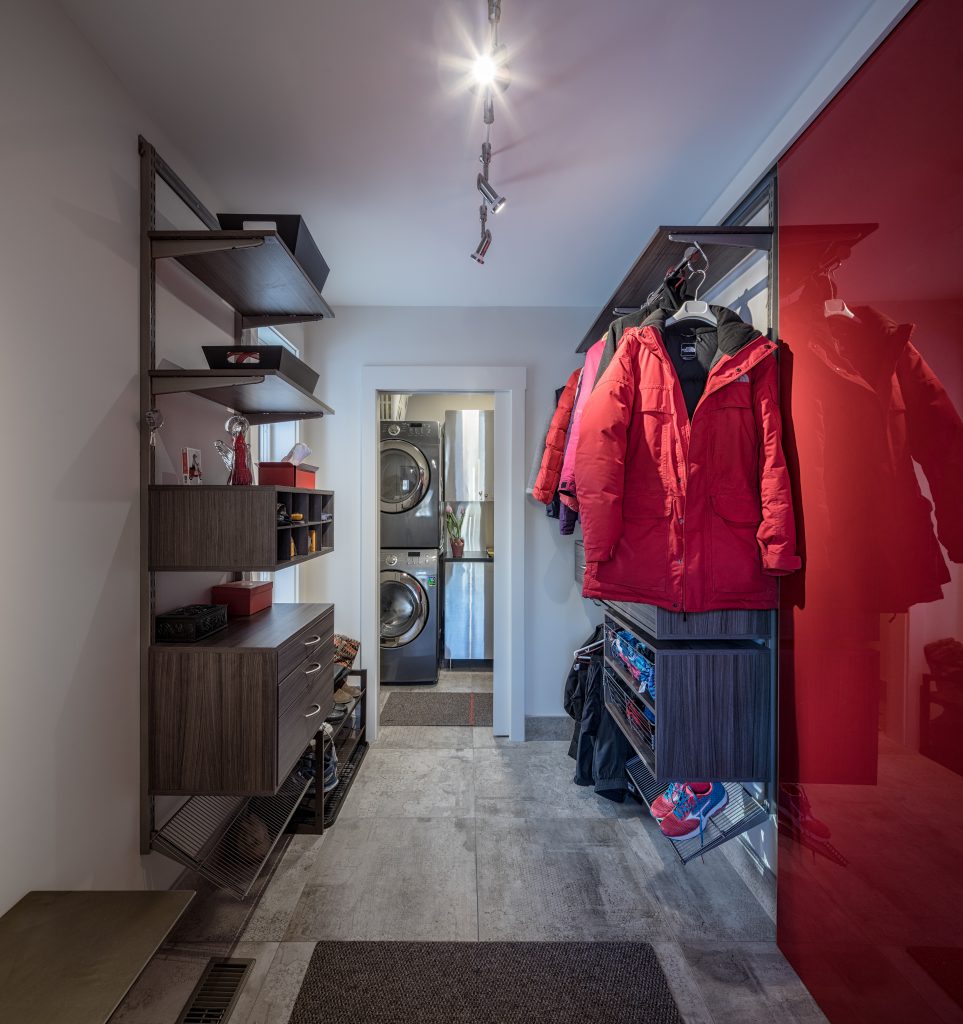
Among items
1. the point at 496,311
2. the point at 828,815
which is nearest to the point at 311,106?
the point at 496,311

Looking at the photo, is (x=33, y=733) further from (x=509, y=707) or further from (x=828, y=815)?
(x=509, y=707)

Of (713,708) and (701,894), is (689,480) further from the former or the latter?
(701,894)

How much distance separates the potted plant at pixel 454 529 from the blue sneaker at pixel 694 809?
109 inches

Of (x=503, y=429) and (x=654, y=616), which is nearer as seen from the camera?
(x=654, y=616)

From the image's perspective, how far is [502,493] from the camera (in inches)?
124

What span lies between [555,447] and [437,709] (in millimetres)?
2085

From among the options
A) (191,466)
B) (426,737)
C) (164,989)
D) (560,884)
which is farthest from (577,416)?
(164,989)

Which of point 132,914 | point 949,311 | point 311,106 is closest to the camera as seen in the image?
point 949,311

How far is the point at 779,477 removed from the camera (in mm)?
1492

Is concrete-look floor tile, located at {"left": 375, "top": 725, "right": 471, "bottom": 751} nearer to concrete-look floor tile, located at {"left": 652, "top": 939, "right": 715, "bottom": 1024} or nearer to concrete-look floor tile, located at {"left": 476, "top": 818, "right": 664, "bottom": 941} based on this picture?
concrete-look floor tile, located at {"left": 476, "top": 818, "right": 664, "bottom": 941}

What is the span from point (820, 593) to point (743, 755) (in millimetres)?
587

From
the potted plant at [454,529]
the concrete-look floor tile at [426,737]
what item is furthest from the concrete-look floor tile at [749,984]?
the potted plant at [454,529]

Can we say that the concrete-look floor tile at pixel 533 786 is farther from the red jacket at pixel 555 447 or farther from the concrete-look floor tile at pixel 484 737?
the red jacket at pixel 555 447

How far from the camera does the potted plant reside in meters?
4.41
